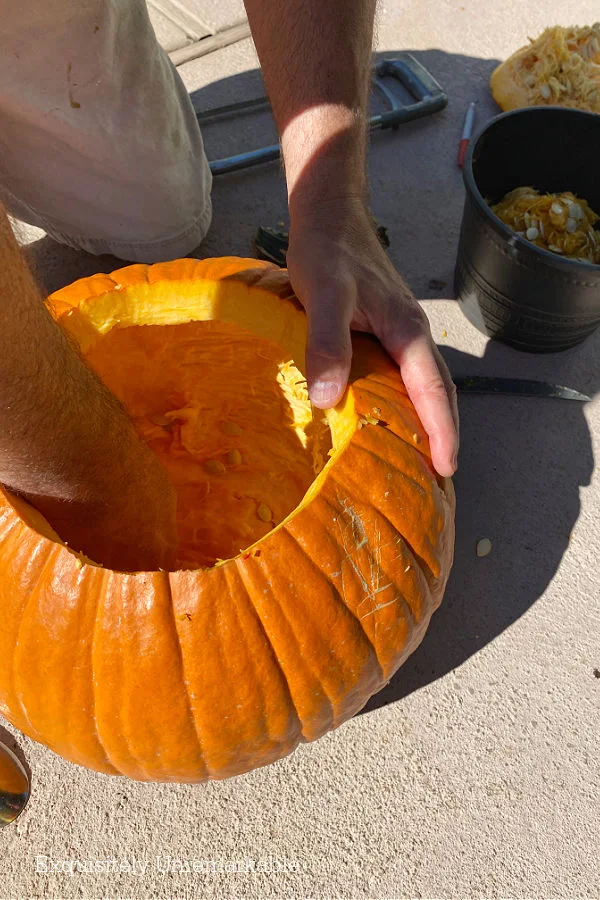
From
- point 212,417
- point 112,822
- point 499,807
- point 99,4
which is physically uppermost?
point 99,4

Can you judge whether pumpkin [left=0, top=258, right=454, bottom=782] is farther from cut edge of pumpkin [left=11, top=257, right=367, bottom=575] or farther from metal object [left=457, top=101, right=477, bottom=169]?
metal object [left=457, top=101, right=477, bottom=169]

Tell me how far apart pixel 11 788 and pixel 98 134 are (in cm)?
127

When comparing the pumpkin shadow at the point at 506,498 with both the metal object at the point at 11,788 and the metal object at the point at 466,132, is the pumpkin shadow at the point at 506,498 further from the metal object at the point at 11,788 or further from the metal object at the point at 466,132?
the metal object at the point at 466,132

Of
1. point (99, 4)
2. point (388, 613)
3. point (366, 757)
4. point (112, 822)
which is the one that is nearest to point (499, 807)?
point (366, 757)

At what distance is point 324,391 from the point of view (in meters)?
0.88

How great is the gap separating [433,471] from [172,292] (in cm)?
46

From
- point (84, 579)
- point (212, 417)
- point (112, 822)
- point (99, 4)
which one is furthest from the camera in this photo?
point (99, 4)

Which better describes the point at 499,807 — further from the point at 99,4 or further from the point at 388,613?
the point at 99,4

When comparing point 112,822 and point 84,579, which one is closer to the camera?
point 84,579

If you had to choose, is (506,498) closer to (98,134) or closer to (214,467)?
(214,467)

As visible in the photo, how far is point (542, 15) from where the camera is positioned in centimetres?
237

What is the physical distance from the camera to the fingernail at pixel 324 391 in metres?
0.87

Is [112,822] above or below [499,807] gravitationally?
above

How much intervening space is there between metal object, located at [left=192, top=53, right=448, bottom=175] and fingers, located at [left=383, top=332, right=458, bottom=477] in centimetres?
116
